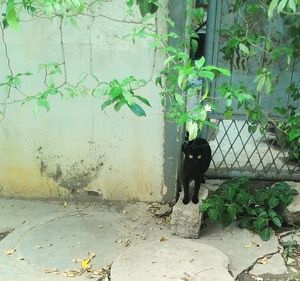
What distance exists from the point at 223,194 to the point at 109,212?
96 cm

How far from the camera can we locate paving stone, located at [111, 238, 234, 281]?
2.85 metres

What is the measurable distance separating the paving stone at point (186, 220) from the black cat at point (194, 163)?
0.30ft

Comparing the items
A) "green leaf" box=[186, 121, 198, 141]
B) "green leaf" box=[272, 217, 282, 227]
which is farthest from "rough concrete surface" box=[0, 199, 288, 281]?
"green leaf" box=[186, 121, 198, 141]

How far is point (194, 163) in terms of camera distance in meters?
3.44

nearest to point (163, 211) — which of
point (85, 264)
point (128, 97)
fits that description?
point (85, 264)

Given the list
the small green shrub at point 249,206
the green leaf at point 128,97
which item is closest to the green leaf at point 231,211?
the small green shrub at point 249,206

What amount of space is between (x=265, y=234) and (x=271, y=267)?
324 millimetres

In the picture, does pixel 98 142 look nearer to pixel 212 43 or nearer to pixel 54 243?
pixel 54 243

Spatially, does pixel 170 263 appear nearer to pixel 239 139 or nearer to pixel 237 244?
pixel 237 244

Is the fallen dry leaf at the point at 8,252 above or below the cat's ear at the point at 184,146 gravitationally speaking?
below

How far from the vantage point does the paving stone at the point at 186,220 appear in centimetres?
335

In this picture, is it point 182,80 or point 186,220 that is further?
point 186,220

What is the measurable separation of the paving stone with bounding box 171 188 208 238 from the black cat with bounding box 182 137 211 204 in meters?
0.09

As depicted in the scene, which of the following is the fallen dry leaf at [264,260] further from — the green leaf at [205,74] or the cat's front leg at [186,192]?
the green leaf at [205,74]
